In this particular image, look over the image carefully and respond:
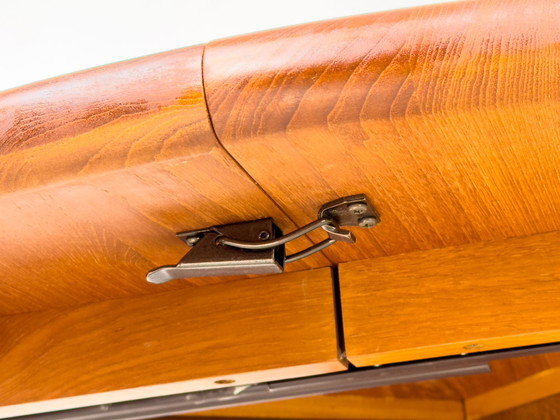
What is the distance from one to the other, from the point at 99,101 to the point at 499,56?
0.37 metres

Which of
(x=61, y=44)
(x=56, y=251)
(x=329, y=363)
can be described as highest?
(x=61, y=44)

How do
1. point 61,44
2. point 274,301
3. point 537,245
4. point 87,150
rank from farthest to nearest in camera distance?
point 61,44, point 274,301, point 537,245, point 87,150

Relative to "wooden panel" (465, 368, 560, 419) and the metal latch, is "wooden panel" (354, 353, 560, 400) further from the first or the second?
the metal latch

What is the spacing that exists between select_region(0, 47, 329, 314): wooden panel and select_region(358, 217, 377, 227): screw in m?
0.08

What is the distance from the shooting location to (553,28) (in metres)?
0.65

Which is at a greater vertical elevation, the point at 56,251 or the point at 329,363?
the point at 56,251

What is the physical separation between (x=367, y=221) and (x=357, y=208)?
0.04 m

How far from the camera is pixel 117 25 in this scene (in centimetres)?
124

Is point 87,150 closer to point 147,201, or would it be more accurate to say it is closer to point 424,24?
point 147,201

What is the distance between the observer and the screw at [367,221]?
87 centimetres

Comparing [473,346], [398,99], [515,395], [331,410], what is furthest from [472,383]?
[398,99]

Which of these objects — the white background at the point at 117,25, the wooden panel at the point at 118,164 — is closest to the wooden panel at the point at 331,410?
the white background at the point at 117,25

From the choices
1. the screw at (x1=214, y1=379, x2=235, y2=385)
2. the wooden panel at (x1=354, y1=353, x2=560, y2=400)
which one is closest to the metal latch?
the screw at (x1=214, y1=379, x2=235, y2=385)

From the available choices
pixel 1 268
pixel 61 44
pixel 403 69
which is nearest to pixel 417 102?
pixel 403 69
